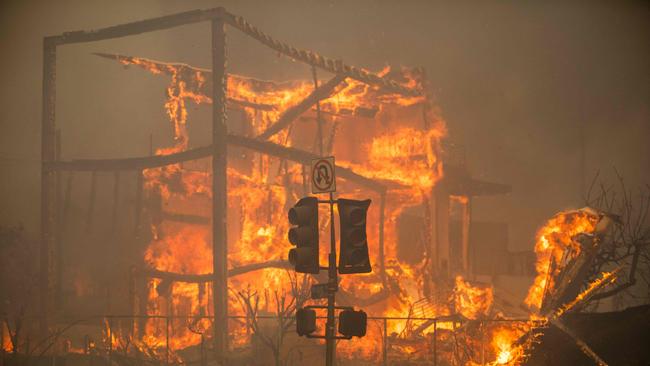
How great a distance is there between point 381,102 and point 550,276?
15004mm

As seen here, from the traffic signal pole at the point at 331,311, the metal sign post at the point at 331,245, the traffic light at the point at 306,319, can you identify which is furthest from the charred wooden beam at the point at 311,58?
the traffic light at the point at 306,319

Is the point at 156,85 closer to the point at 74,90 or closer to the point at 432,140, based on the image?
the point at 74,90

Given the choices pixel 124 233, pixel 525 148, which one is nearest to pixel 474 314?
pixel 124 233

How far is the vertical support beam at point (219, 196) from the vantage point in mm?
17500

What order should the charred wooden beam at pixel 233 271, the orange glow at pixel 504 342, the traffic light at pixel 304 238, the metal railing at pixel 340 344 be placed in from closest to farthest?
the traffic light at pixel 304 238 → the orange glow at pixel 504 342 → the metal railing at pixel 340 344 → the charred wooden beam at pixel 233 271

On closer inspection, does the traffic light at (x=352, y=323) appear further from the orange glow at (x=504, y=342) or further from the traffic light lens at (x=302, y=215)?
the orange glow at (x=504, y=342)

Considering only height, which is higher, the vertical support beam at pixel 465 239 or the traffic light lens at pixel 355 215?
the traffic light lens at pixel 355 215

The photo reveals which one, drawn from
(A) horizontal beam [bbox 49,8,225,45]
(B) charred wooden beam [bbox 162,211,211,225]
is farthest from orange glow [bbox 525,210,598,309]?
(B) charred wooden beam [bbox 162,211,211,225]

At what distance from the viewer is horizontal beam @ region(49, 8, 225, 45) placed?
19016 mm

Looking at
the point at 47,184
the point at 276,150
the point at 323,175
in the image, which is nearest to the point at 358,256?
the point at 323,175

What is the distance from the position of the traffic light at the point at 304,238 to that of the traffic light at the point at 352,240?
46 cm

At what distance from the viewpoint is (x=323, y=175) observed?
9789 millimetres

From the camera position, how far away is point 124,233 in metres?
27.4

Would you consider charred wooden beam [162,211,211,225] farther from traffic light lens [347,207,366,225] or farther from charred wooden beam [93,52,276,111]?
traffic light lens [347,207,366,225]
